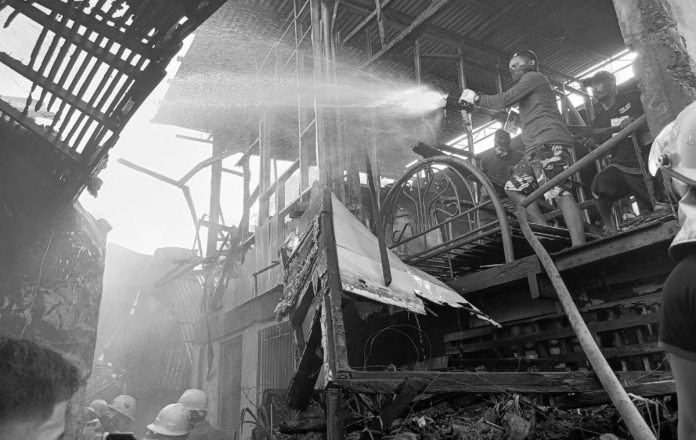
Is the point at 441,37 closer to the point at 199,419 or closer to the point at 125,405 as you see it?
the point at 199,419

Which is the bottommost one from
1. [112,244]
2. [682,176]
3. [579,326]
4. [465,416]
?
[465,416]

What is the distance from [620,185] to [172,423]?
941cm

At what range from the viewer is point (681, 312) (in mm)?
1619

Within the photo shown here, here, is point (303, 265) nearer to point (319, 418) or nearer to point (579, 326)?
point (319, 418)

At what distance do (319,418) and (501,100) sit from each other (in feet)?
13.6

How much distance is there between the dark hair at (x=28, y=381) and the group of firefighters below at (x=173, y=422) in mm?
8813

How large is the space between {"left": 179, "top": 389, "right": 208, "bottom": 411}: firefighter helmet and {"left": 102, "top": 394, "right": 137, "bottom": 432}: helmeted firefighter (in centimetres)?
156

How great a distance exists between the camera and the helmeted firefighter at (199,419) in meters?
9.60

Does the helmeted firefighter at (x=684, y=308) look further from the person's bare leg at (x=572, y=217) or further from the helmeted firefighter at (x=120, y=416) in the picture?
the helmeted firefighter at (x=120, y=416)

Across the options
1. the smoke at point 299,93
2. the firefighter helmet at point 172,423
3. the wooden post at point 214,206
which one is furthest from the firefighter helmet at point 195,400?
the smoke at point 299,93

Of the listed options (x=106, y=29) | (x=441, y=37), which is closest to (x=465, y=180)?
(x=106, y=29)

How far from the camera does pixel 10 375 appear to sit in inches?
56.5

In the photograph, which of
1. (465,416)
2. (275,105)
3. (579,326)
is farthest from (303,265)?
(275,105)

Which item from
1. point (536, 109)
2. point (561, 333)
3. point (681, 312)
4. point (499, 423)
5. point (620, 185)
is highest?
point (536, 109)
